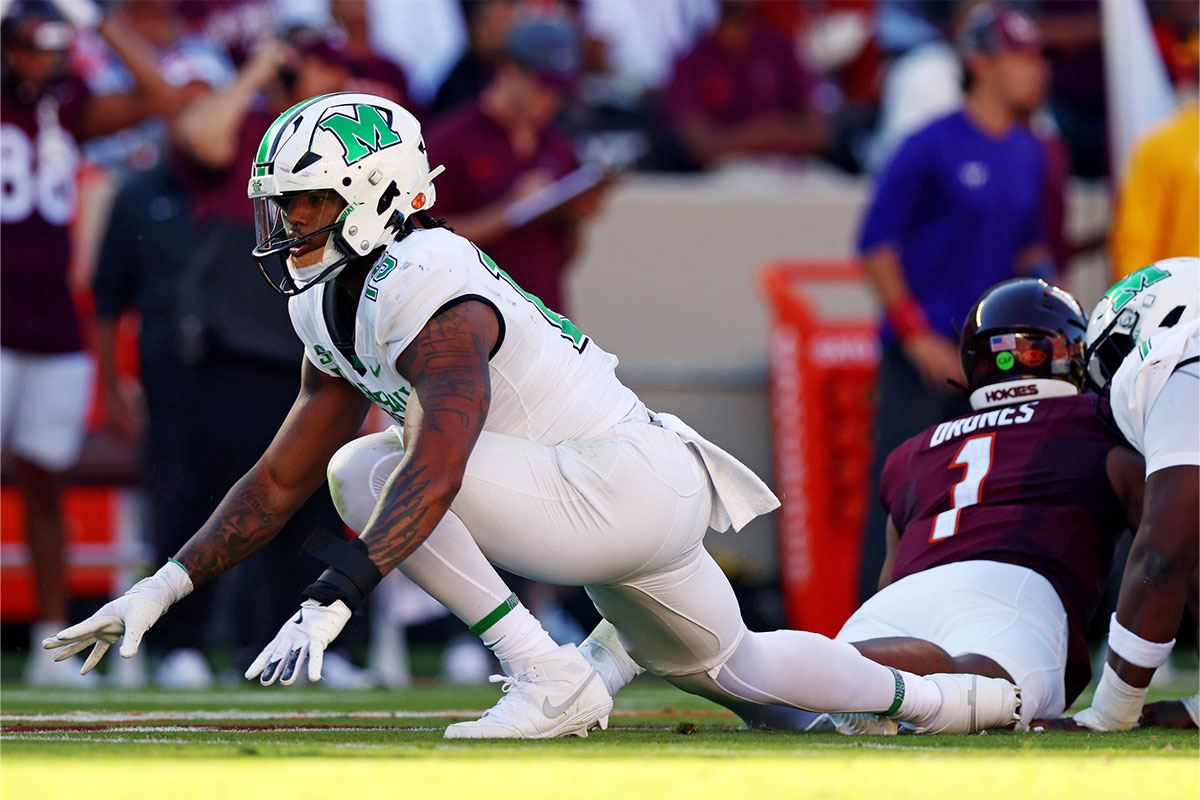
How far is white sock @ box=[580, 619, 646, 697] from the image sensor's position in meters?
4.00

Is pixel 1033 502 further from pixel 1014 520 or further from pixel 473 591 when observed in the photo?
pixel 473 591

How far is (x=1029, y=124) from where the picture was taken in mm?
7242

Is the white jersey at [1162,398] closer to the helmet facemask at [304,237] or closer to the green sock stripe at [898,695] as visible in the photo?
the green sock stripe at [898,695]

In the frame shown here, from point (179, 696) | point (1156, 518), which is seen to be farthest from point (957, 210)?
point (179, 696)

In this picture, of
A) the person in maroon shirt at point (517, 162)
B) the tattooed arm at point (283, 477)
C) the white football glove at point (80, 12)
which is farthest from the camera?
the white football glove at point (80, 12)

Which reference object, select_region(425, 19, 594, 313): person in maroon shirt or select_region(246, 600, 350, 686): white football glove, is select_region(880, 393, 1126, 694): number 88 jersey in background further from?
select_region(425, 19, 594, 313): person in maroon shirt

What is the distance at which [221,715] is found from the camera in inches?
182

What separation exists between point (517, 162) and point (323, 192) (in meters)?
3.43

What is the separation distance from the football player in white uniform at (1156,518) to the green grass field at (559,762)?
129 millimetres

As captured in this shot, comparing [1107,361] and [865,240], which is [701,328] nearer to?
[865,240]

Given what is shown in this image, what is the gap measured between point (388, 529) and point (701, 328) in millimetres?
6270

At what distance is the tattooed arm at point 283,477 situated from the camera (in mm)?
3898

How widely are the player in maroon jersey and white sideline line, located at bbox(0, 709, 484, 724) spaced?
1.14 metres

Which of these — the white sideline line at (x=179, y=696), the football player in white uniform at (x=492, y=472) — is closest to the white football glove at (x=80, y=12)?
the white sideline line at (x=179, y=696)
